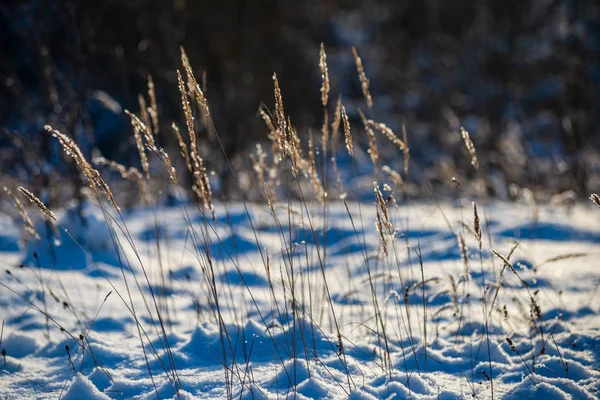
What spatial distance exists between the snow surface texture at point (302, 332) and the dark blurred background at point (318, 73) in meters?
1.16

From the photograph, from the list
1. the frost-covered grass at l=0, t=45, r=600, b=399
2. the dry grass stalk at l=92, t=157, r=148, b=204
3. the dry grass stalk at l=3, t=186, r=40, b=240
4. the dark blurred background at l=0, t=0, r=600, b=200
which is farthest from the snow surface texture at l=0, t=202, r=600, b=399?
the dark blurred background at l=0, t=0, r=600, b=200

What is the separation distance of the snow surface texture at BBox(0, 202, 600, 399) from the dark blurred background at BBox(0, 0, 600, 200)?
3.79 ft

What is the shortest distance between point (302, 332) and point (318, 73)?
13.0m

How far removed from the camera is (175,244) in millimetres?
4059

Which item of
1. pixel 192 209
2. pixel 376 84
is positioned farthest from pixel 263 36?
pixel 192 209

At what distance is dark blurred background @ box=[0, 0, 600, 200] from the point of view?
4316 millimetres

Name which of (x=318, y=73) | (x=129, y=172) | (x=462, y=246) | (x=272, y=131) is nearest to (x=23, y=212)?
(x=129, y=172)

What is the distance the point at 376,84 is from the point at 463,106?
102 inches

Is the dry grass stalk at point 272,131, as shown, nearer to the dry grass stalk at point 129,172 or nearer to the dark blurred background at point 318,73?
the dry grass stalk at point 129,172

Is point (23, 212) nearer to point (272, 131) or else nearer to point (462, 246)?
point (272, 131)

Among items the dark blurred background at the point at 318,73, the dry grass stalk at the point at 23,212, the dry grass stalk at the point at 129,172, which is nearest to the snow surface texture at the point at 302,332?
the dry grass stalk at the point at 23,212

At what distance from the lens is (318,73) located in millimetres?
14211

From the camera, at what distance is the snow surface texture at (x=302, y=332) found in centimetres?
185

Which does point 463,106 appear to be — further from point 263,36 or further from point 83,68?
point 83,68
